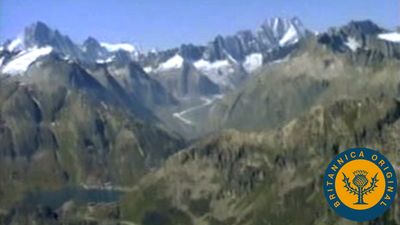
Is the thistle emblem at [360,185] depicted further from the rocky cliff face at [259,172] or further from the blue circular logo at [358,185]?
the rocky cliff face at [259,172]

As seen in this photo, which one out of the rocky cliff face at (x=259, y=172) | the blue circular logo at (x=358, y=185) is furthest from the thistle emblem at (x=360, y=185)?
the rocky cliff face at (x=259, y=172)

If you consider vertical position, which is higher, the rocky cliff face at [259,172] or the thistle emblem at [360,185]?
the thistle emblem at [360,185]

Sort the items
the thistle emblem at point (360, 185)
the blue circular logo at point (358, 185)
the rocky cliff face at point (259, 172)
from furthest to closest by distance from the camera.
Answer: the rocky cliff face at point (259, 172) → the thistle emblem at point (360, 185) → the blue circular logo at point (358, 185)

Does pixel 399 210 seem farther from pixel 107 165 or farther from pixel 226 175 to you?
pixel 107 165

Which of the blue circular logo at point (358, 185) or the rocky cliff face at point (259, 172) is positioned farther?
the rocky cliff face at point (259, 172)

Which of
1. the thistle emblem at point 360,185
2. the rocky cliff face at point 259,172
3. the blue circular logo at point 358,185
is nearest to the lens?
the blue circular logo at point 358,185

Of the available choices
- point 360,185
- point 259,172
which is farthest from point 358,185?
point 259,172

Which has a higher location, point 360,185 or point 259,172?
point 360,185

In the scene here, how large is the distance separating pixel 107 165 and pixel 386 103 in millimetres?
93449

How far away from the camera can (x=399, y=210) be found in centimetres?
8306

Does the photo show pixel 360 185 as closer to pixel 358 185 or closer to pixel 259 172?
pixel 358 185

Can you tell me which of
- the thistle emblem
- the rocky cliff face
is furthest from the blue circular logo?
the rocky cliff face

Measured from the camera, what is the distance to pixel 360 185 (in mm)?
13562

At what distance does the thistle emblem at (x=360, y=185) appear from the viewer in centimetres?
1347
